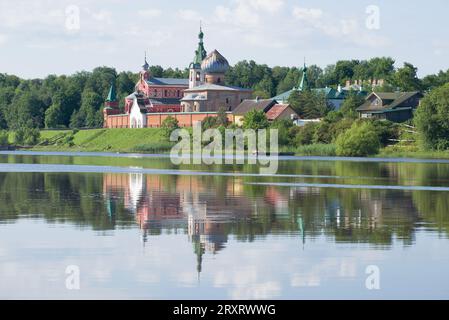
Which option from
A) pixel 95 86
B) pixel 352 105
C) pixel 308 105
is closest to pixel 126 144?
pixel 308 105

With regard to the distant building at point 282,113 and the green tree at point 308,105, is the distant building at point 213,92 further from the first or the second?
the distant building at point 282,113

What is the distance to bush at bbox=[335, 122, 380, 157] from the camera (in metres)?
67.6

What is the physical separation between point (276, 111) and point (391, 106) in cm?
1176

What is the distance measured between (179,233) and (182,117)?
268 feet

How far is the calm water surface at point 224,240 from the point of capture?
15.7 metres

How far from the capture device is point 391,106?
88.3m

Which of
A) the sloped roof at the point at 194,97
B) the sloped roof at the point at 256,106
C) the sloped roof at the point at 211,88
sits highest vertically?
the sloped roof at the point at 211,88

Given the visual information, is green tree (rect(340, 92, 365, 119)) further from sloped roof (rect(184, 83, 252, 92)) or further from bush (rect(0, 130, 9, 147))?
bush (rect(0, 130, 9, 147))

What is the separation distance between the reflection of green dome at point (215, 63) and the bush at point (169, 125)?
1752 centimetres

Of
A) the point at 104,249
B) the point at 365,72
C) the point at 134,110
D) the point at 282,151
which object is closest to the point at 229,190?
the point at 104,249

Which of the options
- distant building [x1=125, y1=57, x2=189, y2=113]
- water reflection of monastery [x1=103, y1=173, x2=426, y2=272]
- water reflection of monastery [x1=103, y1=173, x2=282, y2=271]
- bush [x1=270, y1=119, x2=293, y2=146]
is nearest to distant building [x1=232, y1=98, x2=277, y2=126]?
bush [x1=270, y1=119, x2=293, y2=146]

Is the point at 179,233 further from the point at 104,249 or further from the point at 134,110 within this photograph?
the point at 134,110

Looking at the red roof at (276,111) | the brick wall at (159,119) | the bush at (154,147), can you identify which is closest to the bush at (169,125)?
the brick wall at (159,119)

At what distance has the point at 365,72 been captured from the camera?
137 m
